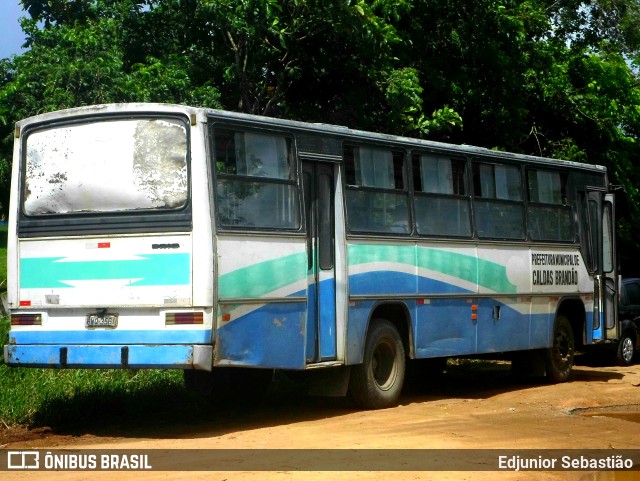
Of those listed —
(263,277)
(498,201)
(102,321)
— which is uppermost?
(498,201)

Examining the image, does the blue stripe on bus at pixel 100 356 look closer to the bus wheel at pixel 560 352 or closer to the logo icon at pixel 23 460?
the logo icon at pixel 23 460

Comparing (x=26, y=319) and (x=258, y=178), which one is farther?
(x=258, y=178)

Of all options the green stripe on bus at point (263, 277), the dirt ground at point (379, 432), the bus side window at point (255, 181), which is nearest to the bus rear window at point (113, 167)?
the bus side window at point (255, 181)

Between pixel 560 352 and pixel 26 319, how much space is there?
8781mm

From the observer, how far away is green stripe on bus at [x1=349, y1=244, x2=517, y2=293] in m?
13.3

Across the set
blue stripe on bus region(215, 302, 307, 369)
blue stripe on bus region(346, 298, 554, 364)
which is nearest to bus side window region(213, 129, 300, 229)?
blue stripe on bus region(215, 302, 307, 369)

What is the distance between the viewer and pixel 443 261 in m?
14.5

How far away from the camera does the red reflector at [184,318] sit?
424 inches

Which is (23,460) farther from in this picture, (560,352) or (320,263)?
(560,352)

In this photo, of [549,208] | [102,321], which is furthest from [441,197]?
[102,321]

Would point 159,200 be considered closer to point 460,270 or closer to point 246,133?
point 246,133

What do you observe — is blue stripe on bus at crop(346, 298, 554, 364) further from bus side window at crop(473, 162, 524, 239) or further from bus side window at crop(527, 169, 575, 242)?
Answer: bus side window at crop(527, 169, 575, 242)

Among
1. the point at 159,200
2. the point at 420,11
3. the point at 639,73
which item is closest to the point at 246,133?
the point at 159,200

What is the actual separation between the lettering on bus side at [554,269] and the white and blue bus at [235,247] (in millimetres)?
1658
